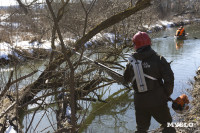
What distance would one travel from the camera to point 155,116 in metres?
3.00

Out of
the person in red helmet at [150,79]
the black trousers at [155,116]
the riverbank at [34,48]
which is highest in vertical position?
the riverbank at [34,48]

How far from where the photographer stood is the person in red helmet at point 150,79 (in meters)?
2.79

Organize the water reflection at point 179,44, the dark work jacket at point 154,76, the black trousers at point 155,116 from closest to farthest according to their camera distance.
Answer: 1. the dark work jacket at point 154,76
2. the black trousers at point 155,116
3. the water reflection at point 179,44

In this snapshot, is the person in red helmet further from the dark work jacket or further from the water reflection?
the water reflection

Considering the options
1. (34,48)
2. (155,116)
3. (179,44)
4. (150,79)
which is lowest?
(155,116)

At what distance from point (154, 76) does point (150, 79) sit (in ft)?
0.21

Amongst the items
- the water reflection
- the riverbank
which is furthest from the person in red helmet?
the water reflection

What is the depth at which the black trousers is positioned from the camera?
293 centimetres

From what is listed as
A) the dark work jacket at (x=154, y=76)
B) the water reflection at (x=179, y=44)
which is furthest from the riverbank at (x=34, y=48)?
the water reflection at (x=179, y=44)

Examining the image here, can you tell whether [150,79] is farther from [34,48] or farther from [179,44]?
[179,44]

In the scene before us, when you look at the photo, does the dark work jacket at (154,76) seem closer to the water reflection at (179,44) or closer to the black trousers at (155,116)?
the black trousers at (155,116)

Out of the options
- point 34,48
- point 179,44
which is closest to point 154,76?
A: point 34,48

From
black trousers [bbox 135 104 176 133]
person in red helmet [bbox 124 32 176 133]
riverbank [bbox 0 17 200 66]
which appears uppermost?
riverbank [bbox 0 17 200 66]

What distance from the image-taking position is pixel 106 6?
817cm
